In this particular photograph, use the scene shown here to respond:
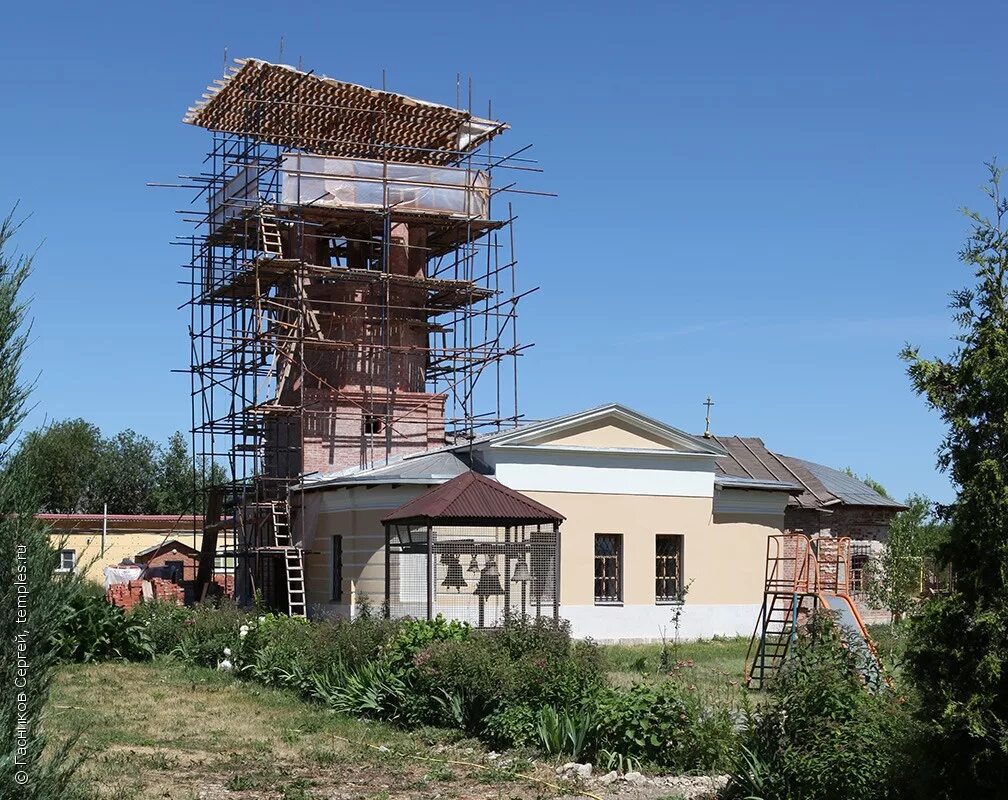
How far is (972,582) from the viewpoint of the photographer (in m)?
9.55

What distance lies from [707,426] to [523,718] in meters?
26.5

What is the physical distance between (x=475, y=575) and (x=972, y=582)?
17.0 metres

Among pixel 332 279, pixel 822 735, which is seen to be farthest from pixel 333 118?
pixel 822 735

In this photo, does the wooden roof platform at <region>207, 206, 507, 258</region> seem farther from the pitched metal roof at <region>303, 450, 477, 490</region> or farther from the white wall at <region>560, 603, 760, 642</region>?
the white wall at <region>560, 603, 760, 642</region>

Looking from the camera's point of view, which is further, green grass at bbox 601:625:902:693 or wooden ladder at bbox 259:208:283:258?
wooden ladder at bbox 259:208:283:258

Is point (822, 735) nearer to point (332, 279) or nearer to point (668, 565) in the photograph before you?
point (668, 565)

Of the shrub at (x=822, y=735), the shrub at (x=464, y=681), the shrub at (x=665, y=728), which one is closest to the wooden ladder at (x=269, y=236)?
the shrub at (x=464, y=681)

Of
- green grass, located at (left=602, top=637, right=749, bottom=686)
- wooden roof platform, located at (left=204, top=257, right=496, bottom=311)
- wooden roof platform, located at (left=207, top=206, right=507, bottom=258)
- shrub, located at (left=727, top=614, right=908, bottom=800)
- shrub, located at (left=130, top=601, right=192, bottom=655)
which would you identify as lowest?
green grass, located at (left=602, top=637, right=749, bottom=686)

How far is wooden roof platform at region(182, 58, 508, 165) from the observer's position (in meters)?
34.7

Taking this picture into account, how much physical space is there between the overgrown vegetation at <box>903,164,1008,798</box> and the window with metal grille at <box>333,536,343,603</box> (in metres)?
22.8


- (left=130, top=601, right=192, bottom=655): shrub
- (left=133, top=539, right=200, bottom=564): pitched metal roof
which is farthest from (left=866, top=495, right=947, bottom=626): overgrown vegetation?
(left=133, top=539, right=200, bottom=564): pitched metal roof

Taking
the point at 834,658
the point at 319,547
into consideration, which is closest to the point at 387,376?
the point at 319,547

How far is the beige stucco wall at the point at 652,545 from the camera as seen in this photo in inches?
1213

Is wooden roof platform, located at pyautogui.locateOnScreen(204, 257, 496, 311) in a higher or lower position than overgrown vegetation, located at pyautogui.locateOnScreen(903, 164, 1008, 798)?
higher
